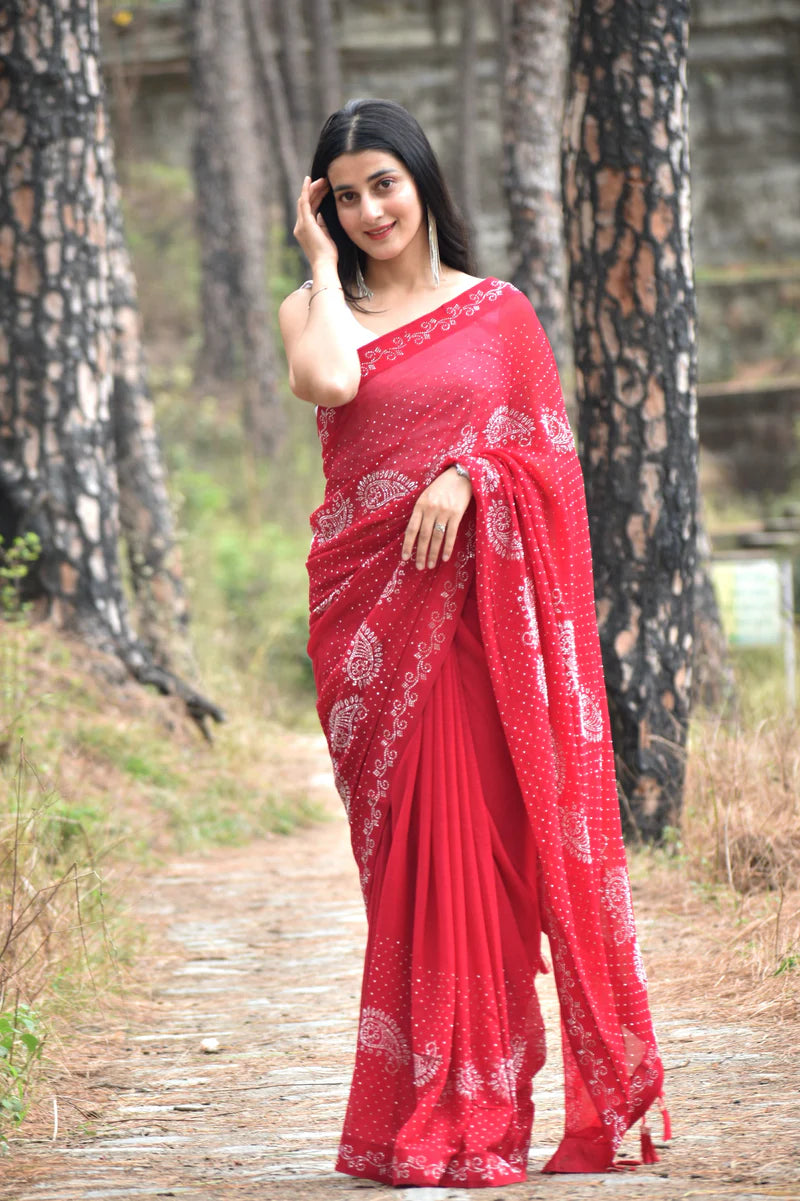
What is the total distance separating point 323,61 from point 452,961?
50.8ft

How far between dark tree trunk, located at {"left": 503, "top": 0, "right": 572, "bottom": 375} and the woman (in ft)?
21.5

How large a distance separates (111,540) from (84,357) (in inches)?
35.2

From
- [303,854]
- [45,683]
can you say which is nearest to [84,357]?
[45,683]

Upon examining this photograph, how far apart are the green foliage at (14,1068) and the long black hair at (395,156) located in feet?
5.91

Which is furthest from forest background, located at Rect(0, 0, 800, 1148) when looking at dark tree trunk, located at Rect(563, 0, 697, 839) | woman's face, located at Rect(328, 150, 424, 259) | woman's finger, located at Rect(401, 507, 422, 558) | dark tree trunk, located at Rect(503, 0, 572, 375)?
woman's face, located at Rect(328, 150, 424, 259)

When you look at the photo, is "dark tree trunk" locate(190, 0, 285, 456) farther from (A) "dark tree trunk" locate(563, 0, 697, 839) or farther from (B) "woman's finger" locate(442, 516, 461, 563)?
(B) "woman's finger" locate(442, 516, 461, 563)

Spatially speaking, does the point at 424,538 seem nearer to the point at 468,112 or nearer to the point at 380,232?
the point at 380,232

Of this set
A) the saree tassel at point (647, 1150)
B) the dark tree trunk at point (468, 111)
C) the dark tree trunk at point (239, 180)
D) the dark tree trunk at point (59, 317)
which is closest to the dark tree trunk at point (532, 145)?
the dark tree trunk at point (59, 317)

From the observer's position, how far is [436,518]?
2932 millimetres

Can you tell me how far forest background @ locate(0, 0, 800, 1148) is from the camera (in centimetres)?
431

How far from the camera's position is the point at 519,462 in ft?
10.1

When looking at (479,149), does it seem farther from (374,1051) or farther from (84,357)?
(374,1051)

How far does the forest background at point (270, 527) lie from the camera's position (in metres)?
4.31

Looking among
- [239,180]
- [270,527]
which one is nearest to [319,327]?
[270,527]
